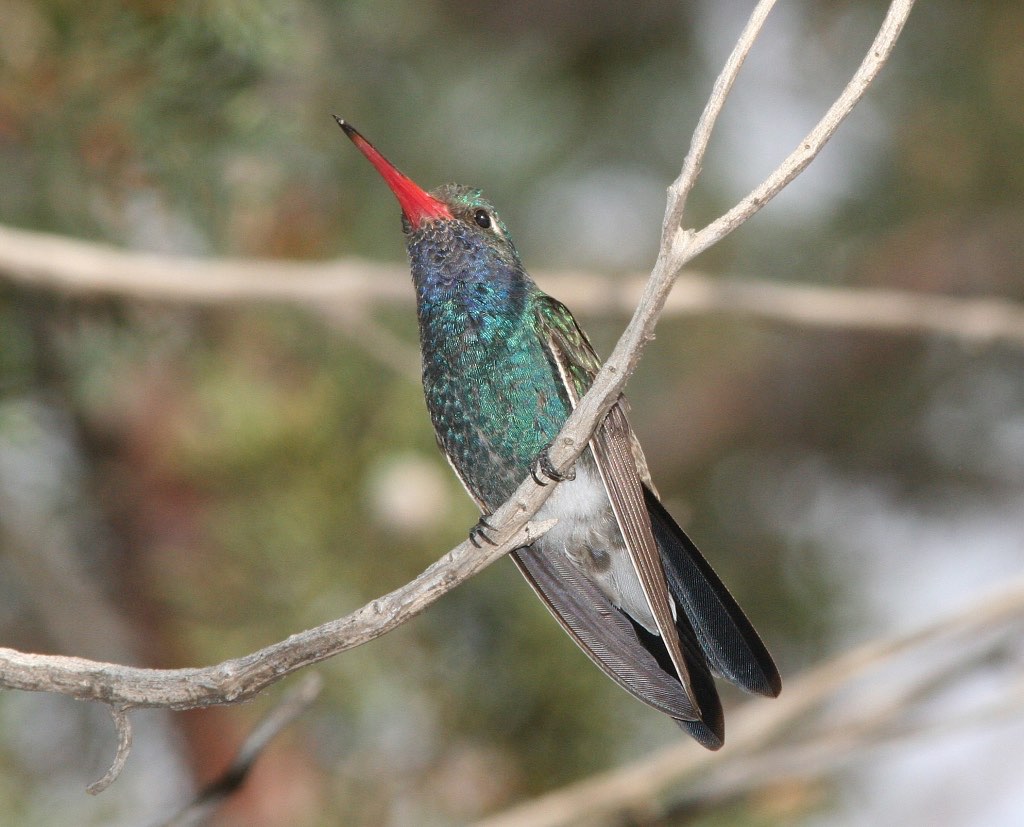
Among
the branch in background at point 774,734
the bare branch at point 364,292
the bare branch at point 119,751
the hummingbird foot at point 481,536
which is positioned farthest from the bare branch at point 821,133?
the branch in background at point 774,734

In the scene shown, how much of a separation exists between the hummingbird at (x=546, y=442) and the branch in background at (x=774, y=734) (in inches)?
15.3

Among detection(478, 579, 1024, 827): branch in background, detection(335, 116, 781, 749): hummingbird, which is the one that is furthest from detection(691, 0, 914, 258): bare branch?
detection(478, 579, 1024, 827): branch in background

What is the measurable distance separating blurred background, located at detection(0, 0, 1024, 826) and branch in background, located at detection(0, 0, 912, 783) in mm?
1036

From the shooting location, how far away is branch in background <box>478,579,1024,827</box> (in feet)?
8.45

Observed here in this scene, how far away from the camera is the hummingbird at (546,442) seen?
2264 millimetres

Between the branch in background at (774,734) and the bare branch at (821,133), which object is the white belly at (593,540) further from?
the bare branch at (821,133)

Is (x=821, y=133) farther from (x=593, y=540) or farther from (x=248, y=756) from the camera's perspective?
(x=248, y=756)

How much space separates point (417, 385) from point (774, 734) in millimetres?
1235

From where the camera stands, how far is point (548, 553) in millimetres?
2576

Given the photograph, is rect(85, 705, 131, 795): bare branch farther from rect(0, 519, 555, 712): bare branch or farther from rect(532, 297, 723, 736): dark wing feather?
rect(532, 297, 723, 736): dark wing feather

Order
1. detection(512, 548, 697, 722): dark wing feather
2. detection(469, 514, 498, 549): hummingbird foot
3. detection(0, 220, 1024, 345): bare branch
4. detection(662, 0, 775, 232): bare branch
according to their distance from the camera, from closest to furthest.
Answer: detection(662, 0, 775, 232): bare branch → detection(469, 514, 498, 549): hummingbird foot → detection(512, 548, 697, 722): dark wing feather → detection(0, 220, 1024, 345): bare branch

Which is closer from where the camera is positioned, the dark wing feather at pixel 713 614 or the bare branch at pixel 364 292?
the dark wing feather at pixel 713 614

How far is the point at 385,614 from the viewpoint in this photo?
175 centimetres

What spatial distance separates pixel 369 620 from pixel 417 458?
129cm
